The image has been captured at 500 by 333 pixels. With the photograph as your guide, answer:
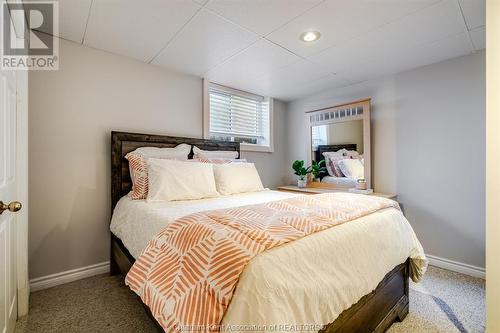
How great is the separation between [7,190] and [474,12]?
3.30 meters

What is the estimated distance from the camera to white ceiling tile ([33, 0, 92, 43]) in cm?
164

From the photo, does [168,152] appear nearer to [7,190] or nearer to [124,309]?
[7,190]

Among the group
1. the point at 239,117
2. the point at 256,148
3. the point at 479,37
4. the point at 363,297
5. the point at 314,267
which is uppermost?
the point at 479,37

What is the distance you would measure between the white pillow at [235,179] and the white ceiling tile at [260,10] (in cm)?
136

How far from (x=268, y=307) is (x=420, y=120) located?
2.84 meters

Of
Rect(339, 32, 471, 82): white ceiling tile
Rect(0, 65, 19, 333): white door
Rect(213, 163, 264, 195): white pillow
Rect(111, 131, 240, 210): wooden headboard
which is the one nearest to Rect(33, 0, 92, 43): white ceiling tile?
Rect(0, 65, 19, 333): white door

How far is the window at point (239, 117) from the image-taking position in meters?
3.25

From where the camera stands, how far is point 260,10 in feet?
5.60

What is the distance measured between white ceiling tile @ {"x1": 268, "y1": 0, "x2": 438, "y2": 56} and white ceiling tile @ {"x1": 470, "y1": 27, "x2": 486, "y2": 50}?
69 cm

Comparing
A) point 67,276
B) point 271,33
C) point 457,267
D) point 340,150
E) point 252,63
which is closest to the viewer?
point 271,33

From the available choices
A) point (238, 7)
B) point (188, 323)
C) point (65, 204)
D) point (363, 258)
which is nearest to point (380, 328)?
point (363, 258)

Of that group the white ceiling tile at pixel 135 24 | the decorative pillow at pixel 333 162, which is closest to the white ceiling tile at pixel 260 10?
the white ceiling tile at pixel 135 24

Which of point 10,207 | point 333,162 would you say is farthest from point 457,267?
point 10,207

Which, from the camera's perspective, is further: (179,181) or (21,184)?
(179,181)
